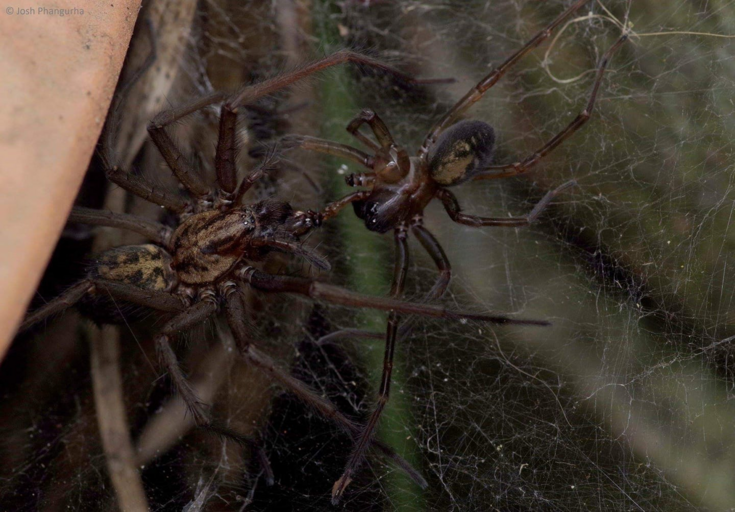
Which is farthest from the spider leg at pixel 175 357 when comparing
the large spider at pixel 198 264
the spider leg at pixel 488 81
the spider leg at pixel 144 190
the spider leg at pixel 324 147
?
the spider leg at pixel 488 81

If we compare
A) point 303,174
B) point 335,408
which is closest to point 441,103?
point 303,174

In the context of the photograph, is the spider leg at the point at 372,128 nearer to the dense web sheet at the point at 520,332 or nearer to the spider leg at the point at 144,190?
the dense web sheet at the point at 520,332

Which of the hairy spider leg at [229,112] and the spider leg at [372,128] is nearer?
the hairy spider leg at [229,112]

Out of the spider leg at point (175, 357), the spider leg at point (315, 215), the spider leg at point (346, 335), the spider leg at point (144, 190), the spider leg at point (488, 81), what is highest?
the spider leg at point (488, 81)

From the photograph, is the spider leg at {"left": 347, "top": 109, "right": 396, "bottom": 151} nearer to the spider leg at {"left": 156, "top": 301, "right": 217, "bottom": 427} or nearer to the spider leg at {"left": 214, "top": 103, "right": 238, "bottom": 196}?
the spider leg at {"left": 214, "top": 103, "right": 238, "bottom": 196}

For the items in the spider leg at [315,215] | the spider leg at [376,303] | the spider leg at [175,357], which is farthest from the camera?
the spider leg at [315,215]

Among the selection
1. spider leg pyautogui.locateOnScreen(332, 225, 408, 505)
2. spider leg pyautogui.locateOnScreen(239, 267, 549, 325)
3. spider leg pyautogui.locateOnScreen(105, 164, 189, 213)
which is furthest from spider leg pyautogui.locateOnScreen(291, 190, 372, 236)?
spider leg pyautogui.locateOnScreen(105, 164, 189, 213)

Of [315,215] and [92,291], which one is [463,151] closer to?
[315,215]
